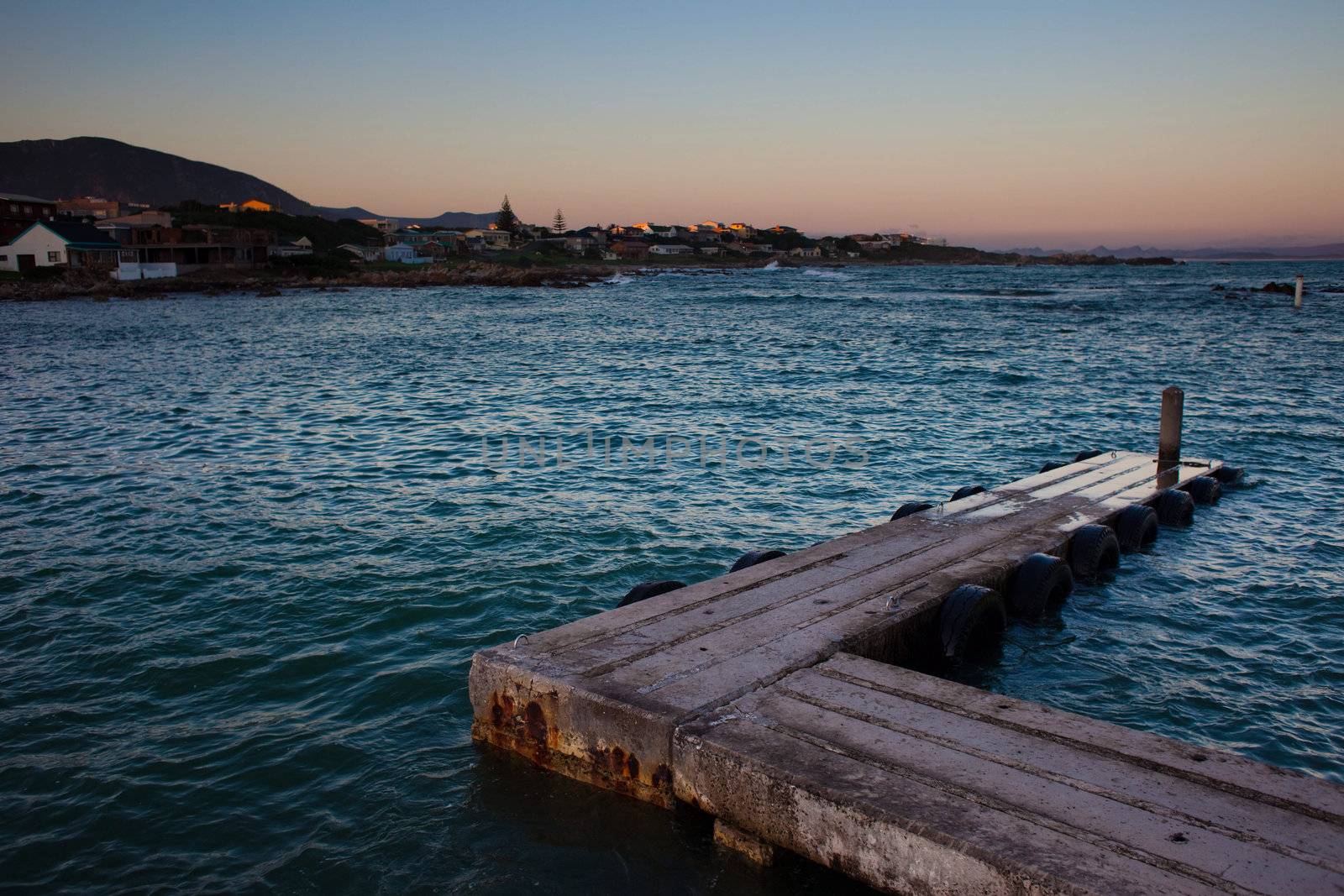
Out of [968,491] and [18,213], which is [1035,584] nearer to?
[968,491]

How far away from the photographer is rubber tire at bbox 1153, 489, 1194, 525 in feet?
43.5

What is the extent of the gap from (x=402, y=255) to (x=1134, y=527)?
5494 inches

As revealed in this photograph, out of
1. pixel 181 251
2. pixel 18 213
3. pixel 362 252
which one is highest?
pixel 18 213

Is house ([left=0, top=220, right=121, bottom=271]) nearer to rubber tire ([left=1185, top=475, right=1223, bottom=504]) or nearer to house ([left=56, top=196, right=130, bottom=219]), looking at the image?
house ([left=56, top=196, right=130, bottom=219])

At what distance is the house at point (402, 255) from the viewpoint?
449ft

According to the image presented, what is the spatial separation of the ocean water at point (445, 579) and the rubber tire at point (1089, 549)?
0.32m

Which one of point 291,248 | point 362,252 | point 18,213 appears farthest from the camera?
point 362,252

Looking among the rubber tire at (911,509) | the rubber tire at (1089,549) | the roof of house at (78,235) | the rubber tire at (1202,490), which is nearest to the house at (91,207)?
the roof of house at (78,235)

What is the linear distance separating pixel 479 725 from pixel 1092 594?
7.33m

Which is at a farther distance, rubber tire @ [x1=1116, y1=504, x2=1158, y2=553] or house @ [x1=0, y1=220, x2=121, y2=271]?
house @ [x1=0, y1=220, x2=121, y2=271]

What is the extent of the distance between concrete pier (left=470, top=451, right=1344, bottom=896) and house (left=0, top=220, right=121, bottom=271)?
325 feet

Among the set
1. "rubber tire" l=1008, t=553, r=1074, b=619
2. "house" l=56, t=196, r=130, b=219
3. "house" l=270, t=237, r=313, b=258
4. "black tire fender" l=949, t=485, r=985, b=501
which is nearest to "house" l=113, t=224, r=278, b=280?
"house" l=270, t=237, r=313, b=258

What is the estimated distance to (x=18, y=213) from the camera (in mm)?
100750

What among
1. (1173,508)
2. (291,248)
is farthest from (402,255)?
(1173,508)
